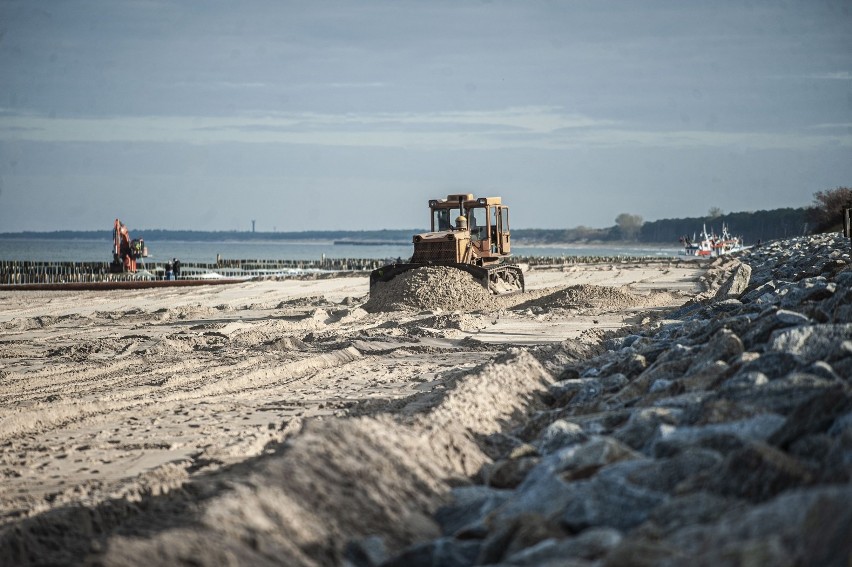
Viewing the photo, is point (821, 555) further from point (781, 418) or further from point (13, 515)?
point (13, 515)

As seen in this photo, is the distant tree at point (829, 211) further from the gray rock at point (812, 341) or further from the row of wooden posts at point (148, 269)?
the gray rock at point (812, 341)

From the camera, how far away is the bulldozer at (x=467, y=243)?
21.2m

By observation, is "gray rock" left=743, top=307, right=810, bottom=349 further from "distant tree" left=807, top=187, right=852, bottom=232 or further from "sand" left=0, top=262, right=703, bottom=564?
"distant tree" left=807, top=187, right=852, bottom=232

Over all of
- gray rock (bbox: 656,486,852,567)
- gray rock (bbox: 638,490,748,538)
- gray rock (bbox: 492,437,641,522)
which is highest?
gray rock (bbox: 656,486,852,567)

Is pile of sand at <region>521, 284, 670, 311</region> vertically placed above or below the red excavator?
below

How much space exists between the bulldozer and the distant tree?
4554 cm

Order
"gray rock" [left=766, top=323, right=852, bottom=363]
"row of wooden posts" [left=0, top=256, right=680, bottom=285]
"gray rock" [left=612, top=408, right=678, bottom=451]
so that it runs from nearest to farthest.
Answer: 1. "gray rock" [left=612, top=408, right=678, bottom=451]
2. "gray rock" [left=766, top=323, right=852, bottom=363]
3. "row of wooden posts" [left=0, top=256, right=680, bottom=285]

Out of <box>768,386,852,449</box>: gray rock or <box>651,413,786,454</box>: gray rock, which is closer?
<box>768,386,852,449</box>: gray rock

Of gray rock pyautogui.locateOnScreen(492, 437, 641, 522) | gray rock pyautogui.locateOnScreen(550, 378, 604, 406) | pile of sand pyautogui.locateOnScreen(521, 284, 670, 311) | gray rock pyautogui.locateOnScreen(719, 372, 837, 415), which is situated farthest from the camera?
pile of sand pyautogui.locateOnScreen(521, 284, 670, 311)

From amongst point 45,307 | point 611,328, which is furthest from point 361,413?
point 45,307

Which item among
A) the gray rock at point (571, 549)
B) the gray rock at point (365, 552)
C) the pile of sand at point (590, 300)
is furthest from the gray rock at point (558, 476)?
the pile of sand at point (590, 300)

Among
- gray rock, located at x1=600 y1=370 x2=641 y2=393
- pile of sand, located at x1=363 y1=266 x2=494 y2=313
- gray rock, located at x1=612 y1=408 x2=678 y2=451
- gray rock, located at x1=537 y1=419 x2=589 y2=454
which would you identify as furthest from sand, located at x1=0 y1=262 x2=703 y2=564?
gray rock, located at x1=612 y1=408 x2=678 y2=451

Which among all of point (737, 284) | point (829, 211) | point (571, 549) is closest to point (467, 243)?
point (737, 284)

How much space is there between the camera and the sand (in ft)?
19.0
